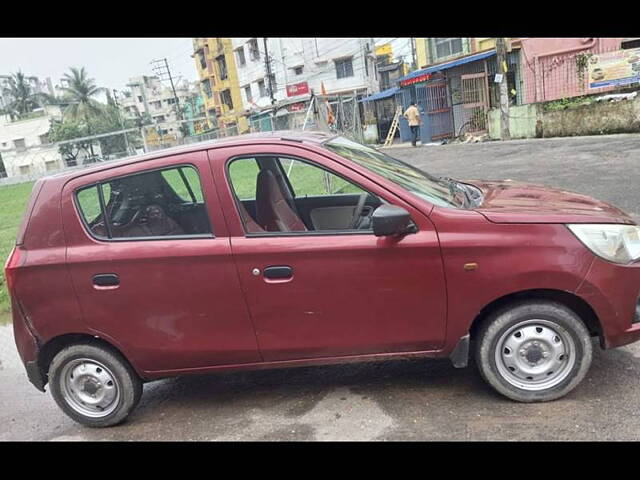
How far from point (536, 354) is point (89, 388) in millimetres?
2976

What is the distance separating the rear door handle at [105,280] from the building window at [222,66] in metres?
51.8

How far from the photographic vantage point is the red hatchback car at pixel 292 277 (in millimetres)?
3059

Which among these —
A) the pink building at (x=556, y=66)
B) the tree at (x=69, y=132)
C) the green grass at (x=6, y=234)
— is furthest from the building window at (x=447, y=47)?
the tree at (x=69, y=132)

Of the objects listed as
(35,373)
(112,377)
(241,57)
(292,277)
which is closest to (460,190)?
(292,277)

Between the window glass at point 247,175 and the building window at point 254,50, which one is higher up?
the building window at point 254,50

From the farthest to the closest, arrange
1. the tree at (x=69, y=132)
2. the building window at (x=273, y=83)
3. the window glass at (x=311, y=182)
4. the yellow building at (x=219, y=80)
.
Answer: the yellow building at (x=219, y=80) < the tree at (x=69, y=132) < the building window at (x=273, y=83) < the window glass at (x=311, y=182)

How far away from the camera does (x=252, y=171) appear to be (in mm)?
3889

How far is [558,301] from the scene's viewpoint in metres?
3.13

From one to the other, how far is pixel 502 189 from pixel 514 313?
3.66 ft

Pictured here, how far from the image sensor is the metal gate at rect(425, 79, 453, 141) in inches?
890

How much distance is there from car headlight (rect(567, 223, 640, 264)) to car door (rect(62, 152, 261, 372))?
2112mm

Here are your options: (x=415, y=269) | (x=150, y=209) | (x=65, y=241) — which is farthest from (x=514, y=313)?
(x=65, y=241)

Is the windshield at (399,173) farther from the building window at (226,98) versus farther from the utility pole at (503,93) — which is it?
the building window at (226,98)

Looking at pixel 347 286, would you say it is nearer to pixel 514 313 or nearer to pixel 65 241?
pixel 514 313
